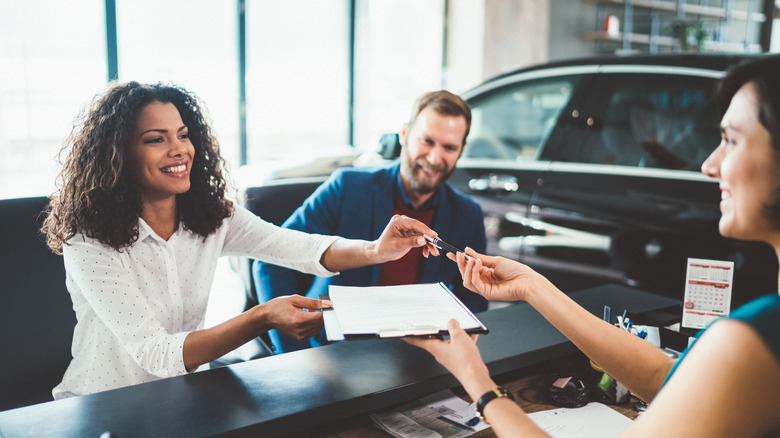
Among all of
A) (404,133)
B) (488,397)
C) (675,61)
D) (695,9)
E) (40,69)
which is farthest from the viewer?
(695,9)

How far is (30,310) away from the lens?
163 centimetres

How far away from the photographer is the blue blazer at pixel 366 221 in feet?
7.07

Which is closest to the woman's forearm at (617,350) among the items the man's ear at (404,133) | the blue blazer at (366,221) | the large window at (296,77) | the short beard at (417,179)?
the blue blazer at (366,221)

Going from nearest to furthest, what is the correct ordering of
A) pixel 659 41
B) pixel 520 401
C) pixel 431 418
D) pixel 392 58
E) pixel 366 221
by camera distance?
pixel 431 418 < pixel 520 401 < pixel 366 221 < pixel 392 58 < pixel 659 41

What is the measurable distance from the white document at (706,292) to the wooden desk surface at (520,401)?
1.09ft

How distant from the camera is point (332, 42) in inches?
253

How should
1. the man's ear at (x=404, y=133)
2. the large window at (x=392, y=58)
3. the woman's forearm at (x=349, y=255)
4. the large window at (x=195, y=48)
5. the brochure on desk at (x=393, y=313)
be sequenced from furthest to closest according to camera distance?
the large window at (x=392, y=58)
the large window at (x=195, y=48)
the man's ear at (x=404, y=133)
the woman's forearm at (x=349, y=255)
the brochure on desk at (x=393, y=313)

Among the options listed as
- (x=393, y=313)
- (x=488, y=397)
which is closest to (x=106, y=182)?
(x=393, y=313)

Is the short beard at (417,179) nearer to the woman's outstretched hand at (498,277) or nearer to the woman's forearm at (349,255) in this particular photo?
the woman's forearm at (349,255)

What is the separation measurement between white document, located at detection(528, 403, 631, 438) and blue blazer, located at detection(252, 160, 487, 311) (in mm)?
864

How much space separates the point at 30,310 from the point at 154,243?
0.40 m

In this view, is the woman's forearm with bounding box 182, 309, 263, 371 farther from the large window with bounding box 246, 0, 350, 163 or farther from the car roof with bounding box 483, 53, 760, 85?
the large window with bounding box 246, 0, 350, 163

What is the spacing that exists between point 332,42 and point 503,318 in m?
5.30

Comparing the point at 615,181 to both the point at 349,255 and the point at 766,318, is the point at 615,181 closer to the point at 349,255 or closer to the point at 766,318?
the point at 349,255
